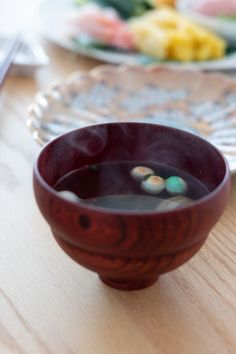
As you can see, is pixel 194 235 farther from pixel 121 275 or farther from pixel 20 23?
pixel 20 23

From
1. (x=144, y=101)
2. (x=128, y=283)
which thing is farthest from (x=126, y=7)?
(x=128, y=283)

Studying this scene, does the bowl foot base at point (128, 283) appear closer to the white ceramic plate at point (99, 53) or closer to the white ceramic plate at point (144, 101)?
the white ceramic plate at point (144, 101)

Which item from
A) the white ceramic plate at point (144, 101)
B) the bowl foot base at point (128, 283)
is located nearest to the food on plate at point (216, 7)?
the white ceramic plate at point (144, 101)

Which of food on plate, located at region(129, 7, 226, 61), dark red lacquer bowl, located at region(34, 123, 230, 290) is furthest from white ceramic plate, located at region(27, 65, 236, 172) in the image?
dark red lacquer bowl, located at region(34, 123, 230, 290)

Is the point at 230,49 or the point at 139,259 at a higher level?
the point at 139,259

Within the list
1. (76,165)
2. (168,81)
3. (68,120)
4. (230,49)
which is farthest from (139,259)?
(230,49)

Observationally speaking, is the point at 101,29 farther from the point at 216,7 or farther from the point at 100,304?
the point at 100,304
